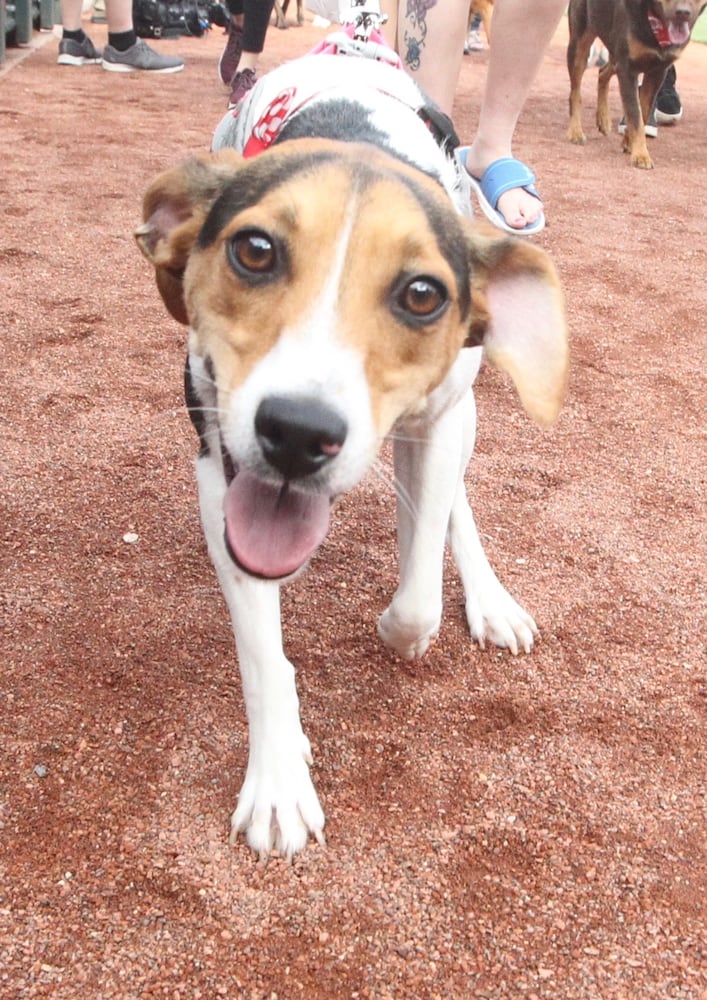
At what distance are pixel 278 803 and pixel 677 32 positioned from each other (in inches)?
299

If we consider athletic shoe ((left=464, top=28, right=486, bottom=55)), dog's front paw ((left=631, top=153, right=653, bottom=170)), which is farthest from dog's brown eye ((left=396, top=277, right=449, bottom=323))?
athletic shoe ((left=464, top=28, right=486, bottom=55))

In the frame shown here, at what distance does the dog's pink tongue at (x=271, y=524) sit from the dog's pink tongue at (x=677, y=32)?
737cm

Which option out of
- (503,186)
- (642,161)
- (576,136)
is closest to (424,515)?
(503,186)

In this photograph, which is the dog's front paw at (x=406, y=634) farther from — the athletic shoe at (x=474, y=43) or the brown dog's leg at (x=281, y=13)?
the brown dog's leg at (x=281, y=13)

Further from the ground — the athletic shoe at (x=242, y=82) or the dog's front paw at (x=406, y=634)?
the dog's front paw at (x=406, y=634)

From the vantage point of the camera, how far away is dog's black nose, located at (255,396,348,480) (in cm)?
145

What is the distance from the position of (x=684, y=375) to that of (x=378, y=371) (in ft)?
9.16

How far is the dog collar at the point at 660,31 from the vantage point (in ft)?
25.1

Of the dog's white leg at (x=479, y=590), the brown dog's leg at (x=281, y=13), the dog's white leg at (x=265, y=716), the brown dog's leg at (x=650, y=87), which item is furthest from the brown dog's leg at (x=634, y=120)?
the brown dog's leg at (x=281, y=13)

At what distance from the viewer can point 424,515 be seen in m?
2.18

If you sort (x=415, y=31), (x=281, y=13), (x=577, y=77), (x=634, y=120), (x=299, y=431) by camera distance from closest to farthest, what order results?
1. (x=299, y=431)
2. (x=415, y=31)
3. (x=634, y=120)
4. (x=577, y=77)
5. (x=281, y=13)

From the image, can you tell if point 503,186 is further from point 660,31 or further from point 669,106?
point 669,106

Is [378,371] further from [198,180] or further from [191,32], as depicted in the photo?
[191,32]

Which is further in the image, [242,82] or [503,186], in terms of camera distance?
[242,82]
